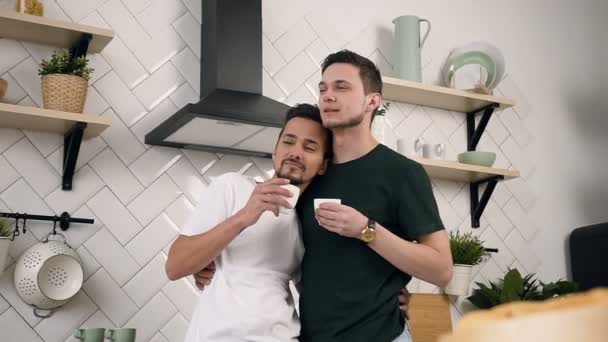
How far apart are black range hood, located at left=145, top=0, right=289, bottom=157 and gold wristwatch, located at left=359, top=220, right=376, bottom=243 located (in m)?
0.82

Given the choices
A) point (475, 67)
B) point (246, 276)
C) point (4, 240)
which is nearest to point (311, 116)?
point (246, 276)

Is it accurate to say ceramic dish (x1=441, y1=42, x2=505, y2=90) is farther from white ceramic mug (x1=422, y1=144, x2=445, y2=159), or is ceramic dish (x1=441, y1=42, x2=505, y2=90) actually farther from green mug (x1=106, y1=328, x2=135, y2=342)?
green mug (x1=106, y1=328, x2=135, y2=342)

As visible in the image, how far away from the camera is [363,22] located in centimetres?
316

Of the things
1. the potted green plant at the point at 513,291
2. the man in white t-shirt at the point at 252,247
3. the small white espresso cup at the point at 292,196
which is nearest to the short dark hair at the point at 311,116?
the man in white t-shirt at the point at 252,247

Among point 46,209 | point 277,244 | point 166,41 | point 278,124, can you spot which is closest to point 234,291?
point 277,244

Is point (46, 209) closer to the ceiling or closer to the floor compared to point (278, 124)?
closer to the floor

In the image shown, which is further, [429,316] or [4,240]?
[429,316]

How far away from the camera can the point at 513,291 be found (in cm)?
295

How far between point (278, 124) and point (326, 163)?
0.52m

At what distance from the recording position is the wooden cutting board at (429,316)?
2.87 metres

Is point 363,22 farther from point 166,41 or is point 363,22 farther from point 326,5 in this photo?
point 166,41

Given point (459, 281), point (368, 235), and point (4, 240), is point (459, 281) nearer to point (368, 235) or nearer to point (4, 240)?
point (368, 235)

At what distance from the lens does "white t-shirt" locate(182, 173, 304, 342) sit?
58.7 inches

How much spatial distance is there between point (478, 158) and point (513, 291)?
606 mm
